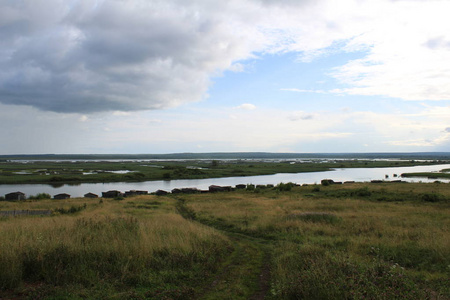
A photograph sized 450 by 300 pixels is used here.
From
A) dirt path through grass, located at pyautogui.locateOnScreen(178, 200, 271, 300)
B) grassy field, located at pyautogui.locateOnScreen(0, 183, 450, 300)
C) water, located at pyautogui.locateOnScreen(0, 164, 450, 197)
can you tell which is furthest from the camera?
water, located at pyautogui.locateOnScreen(0, 164, 450, 197)

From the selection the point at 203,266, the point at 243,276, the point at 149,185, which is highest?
the point at 203,266

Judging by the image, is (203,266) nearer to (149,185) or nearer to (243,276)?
(243,276)

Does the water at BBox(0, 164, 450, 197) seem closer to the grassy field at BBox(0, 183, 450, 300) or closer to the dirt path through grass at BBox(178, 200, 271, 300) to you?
the grassy field at BBox(0, 183, 450, 300)

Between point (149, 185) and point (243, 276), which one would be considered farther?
point (149, 185)

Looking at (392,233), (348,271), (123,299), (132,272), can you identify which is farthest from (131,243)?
(392,233)

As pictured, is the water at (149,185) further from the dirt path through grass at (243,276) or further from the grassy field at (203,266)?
the dirt path through grass at (243,276)

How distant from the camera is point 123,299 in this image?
6.31 meters

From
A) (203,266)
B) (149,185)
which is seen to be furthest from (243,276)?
(149,185)

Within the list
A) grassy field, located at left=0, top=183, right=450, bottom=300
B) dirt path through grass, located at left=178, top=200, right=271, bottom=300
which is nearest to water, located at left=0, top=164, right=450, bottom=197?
grassy field, located at left=0, top=183, right=450, bottom=300

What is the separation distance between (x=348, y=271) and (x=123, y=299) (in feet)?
17.6

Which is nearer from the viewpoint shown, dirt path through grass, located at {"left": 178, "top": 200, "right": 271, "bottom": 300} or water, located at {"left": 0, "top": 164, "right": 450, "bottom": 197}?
dirt path through grass, located at {"left": 178, "top": 200, "right": 271, "bottom": 300}

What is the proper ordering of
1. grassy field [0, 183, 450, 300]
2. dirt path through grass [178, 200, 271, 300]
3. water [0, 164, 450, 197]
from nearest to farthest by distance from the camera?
grassy field [0, 183, 450, 300] < dirt path through grass [178, 200, 271, 300] < water [0, 164, 450, 197]

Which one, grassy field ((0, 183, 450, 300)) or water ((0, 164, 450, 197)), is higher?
grassy field ((0, 183, 450, 300))

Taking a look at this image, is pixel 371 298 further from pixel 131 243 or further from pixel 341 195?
pixel 341 195
